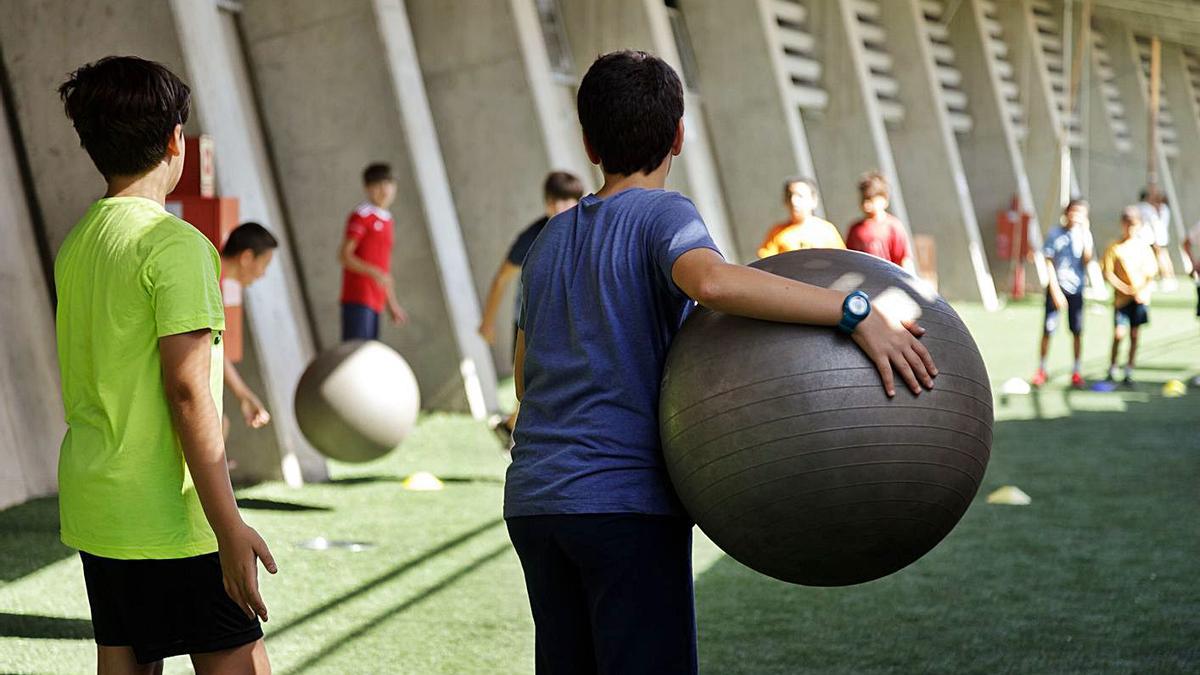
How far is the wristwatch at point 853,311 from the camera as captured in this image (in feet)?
8.50

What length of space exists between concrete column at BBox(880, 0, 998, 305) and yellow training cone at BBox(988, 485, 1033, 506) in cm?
1715

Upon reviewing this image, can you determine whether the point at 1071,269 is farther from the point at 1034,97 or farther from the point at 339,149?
the point at 1034,97

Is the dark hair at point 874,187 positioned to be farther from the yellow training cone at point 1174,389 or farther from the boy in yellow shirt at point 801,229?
the yellow training cone at point 1174,389

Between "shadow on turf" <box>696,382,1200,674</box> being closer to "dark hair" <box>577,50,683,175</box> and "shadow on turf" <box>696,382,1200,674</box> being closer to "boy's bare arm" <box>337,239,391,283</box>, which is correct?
"dark hair" <box>577,50,683,175</box>

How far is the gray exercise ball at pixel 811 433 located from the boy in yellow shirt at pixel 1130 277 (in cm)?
1151

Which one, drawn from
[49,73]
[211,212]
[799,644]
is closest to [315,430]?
[211,212]

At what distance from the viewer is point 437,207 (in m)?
12.0

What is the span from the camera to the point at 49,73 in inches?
345

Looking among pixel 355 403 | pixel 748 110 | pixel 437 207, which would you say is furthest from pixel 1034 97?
pixel 355 403

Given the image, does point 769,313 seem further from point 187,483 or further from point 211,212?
point 211,212

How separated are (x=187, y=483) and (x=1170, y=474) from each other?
23.7 ft

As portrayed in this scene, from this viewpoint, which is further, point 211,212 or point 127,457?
point 211,212

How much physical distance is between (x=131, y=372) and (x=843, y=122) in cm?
2167

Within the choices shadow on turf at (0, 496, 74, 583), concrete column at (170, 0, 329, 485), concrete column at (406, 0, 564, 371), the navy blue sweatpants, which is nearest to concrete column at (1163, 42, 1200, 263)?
concrete column at (406, 0, 564, 371)
